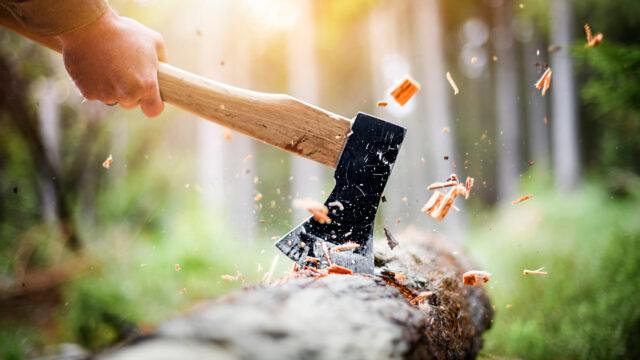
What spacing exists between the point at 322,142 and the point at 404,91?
0.54 metres

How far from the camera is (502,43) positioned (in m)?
15.8

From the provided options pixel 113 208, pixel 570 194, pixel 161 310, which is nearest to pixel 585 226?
pixel 570 194

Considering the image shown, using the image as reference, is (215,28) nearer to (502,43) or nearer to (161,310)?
(502,43)

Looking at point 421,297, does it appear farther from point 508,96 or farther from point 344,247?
point 508,96

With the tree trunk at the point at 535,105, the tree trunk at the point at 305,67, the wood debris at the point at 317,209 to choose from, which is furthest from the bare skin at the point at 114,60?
the tree trunk at the point at 535,105

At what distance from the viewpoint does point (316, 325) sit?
104 centimetres

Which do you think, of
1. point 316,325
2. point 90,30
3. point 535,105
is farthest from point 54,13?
point 535,105

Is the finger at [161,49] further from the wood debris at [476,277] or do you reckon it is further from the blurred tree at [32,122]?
the blurred tree at [32,122]

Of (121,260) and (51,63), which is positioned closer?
(121,260)

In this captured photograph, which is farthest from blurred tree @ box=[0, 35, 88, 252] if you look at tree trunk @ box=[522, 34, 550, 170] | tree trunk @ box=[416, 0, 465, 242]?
tree trunk @ box=[522, 34, 550, 170]

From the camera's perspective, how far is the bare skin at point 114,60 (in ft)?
6.97

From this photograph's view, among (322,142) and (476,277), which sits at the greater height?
(322,142)

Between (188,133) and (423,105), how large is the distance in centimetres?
1583

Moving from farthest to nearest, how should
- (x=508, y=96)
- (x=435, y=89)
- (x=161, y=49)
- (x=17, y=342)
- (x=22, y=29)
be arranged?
(x=508, y=96) < (x=435, y=89) < (x=17, y=342) < (x=161, y=49) < (x=22, y=29)
